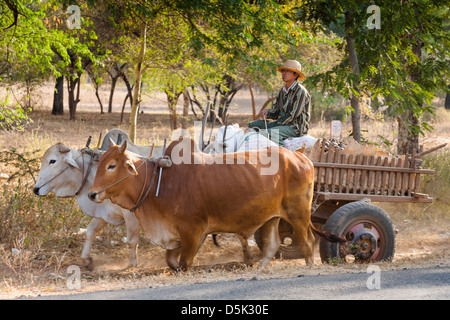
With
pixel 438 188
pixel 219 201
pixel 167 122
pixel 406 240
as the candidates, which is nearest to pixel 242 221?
pixel 219 201

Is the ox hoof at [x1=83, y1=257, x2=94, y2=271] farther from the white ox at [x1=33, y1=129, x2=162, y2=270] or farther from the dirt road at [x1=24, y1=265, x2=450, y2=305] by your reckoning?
the dirt road at [x1=24, y1=265, x2=450, y2=305]

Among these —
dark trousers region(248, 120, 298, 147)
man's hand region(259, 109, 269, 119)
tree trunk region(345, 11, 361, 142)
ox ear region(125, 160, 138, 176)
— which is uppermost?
tree trunk region(345, 11, 361, 142)

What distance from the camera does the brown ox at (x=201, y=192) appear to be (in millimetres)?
5711

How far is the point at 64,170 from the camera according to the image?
6.60 metres

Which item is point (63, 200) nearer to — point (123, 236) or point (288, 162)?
point (123, 236)

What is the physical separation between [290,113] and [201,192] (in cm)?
178

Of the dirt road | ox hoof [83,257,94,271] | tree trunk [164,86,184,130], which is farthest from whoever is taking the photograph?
tree trunk [164,86,184,130]

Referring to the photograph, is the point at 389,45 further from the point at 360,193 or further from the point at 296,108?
the point at 360,193

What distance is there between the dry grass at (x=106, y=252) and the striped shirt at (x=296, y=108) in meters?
1.71

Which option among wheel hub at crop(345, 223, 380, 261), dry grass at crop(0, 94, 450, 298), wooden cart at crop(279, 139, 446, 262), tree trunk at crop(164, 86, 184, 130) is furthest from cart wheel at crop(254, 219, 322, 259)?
tree trunk at crop(164, 86, 184, 130)

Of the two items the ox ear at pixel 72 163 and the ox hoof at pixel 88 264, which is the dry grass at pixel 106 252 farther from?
the ox ear at pixel 72 163

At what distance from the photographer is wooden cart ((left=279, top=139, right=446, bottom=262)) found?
21.4ft

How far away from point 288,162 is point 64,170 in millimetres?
2578

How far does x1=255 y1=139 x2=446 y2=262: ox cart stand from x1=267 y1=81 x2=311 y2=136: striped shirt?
1.23 feet
